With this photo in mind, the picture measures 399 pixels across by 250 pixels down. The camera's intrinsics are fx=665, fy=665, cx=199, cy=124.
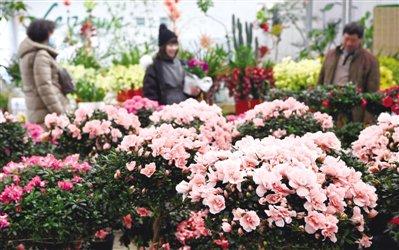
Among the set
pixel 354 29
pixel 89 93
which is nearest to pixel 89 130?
pixel 354 29

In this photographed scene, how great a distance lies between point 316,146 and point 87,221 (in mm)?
1216

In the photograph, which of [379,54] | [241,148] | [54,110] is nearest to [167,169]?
[241,148]

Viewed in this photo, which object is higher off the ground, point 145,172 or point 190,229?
point 145,172

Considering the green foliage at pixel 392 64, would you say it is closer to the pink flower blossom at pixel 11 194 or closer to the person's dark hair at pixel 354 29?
the person's dark hair at pixel 354 29

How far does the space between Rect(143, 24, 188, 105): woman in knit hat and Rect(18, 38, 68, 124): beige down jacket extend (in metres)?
0.84

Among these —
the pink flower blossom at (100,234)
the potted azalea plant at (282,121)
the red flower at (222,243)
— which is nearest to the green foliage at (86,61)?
the potted azalea plant at (282,121)

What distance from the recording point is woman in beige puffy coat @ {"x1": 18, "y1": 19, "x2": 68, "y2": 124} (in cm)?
610

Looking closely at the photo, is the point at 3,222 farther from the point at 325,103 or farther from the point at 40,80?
the point at 325,103

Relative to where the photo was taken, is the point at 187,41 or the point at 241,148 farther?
the point at 187,41

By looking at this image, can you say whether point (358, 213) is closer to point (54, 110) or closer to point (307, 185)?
point (307, 185)

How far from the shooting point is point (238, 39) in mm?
10938

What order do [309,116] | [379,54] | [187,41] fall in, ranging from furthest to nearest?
1. [187,41]
2. [379,54]
3. [309,116]

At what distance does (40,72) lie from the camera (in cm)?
609

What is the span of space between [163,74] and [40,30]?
1205 millimetres
